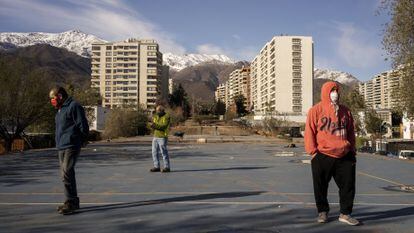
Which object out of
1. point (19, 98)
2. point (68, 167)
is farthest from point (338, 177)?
point (19, 98)

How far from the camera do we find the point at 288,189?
7.69 metres

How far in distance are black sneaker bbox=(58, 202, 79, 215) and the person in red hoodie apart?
3054 mm

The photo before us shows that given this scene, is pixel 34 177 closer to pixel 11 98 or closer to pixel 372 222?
pixel 372 222

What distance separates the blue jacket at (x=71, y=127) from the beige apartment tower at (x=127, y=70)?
146 m

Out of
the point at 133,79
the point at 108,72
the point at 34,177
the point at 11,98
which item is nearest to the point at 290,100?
the point at 133,79

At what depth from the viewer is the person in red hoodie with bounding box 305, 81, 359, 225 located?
514 cm

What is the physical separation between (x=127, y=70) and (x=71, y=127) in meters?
152

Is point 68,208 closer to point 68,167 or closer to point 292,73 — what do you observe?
point 68,167

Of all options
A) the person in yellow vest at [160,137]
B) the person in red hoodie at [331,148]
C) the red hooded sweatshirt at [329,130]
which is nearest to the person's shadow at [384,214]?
the person in red hoodie at [331,148]

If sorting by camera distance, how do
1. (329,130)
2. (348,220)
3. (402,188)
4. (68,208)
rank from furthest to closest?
(402,188)
(68,208)
(329,130)
(348,220)

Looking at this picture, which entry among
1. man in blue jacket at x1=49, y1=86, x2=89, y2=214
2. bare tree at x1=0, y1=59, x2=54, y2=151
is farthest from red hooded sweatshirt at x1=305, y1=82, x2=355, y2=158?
bare tree at x1=0, y1=59, x2=54, y2=151

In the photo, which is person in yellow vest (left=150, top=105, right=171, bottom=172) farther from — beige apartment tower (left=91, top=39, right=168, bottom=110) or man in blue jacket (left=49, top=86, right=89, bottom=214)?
beige apartment tower (left=91, top=39, right=168, bottom=110)

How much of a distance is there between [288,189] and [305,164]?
5421mm

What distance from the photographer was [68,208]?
552 centimetres
